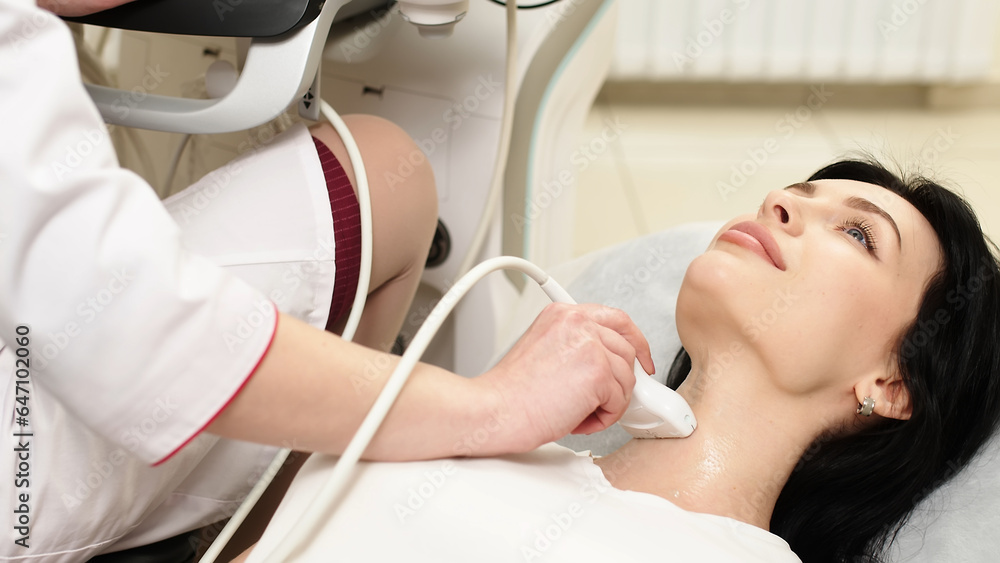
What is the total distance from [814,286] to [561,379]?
1.11 ft

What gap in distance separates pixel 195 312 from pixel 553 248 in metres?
0.95

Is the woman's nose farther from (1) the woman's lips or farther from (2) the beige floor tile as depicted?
(2) the beige floor tile

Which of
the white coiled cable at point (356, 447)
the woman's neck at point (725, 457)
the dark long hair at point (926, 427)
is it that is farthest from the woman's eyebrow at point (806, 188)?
the white coiled cable at point (356, 447)

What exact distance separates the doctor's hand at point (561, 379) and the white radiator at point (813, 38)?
1.50 m

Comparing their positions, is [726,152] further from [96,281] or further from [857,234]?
[96,281]

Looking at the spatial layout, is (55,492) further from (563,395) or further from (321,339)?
(563,395)

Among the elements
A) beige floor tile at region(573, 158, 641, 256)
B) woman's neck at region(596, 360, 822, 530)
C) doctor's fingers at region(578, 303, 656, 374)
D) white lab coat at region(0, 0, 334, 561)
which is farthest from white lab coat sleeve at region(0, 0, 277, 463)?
beige floor tile at region(573, 158, 641, 256)

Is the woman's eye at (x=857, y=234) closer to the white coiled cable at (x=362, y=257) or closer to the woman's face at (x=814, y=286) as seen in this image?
the woman's face at (x=814, y=286)

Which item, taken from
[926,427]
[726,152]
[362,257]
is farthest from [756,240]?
[726,152]

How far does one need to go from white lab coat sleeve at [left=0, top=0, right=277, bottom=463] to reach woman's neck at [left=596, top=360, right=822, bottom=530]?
463 mm

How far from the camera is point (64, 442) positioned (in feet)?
2.23

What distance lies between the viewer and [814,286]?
857mm

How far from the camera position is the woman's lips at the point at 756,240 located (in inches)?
34.5

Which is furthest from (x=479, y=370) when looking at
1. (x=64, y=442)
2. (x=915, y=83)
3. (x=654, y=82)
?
(x=915, y=83)
